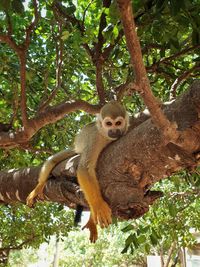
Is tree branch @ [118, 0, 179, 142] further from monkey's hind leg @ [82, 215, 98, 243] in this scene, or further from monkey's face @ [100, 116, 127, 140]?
monkey's face @ [100, 116, 127, 140]

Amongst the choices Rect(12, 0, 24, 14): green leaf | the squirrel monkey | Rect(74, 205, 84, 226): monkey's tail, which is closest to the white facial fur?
the squirrel monkey

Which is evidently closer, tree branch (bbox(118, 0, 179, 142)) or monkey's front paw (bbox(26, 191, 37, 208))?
tree branch (bbox(118, 0, 179, 142))

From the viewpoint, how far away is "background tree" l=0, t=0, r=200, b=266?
1717 millimetres

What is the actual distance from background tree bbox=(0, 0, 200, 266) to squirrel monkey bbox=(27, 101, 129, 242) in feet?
0.33

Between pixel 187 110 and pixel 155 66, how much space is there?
1.54m

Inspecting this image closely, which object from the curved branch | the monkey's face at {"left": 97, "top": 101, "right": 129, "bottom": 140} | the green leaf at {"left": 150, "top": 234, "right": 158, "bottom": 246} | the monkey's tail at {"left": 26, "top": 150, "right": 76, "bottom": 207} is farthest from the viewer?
the curved branch

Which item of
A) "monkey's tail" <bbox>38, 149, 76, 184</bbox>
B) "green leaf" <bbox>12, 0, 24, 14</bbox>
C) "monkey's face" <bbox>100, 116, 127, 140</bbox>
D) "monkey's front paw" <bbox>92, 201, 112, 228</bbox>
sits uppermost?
"green leaf" <bbox>12, 0, 24, 14</bbox>

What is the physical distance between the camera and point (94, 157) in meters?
2.53

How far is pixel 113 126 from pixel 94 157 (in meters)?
0.42

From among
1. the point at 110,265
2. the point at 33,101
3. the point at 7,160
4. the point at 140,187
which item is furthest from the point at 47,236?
the point at 110,265

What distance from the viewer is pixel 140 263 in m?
23.0

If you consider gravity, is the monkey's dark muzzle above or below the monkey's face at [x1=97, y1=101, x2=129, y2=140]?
below

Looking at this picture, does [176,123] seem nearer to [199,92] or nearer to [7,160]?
[199,92]

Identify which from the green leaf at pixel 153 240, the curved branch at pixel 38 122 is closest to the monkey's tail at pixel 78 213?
the green leaf at pixel 153 240
